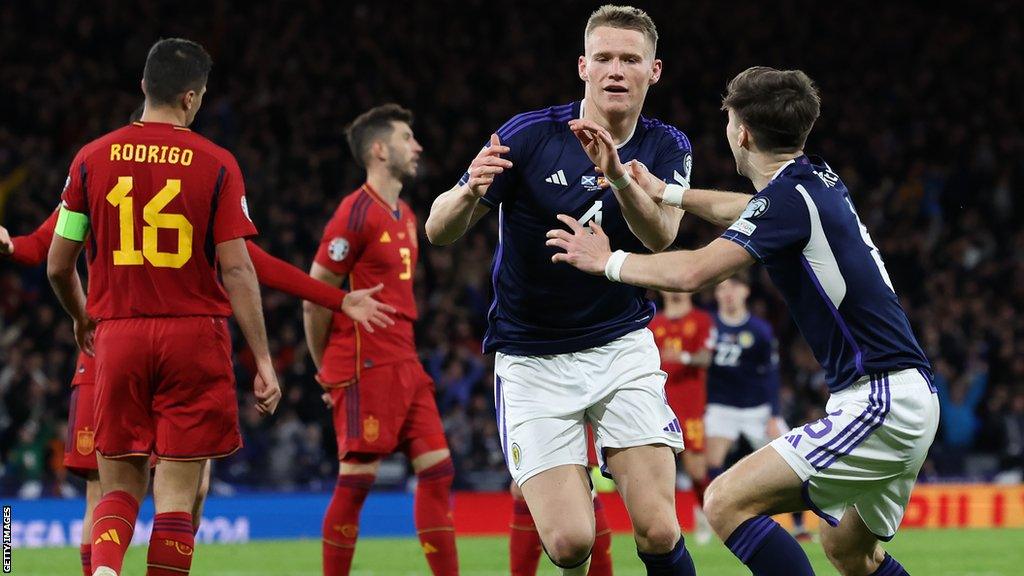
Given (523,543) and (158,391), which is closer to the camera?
(158,391)

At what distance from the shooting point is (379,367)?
A: 8.34m

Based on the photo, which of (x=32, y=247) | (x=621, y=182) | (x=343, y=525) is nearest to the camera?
(x=621, y=182)

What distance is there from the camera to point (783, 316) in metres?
19.9

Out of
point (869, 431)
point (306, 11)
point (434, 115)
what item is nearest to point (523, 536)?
point (869, 431)

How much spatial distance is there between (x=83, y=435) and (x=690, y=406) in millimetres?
7572

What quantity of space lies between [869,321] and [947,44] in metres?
21.5

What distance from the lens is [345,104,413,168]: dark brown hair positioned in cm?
882

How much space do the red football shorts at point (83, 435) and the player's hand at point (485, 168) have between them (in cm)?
291

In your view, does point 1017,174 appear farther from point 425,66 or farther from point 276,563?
point 276,563

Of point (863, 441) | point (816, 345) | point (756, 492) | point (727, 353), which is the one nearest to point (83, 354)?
point (756, 492)

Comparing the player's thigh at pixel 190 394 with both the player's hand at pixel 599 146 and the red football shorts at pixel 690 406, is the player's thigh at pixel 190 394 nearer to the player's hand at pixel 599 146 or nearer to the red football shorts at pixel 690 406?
the player's hand at pixel 599 146

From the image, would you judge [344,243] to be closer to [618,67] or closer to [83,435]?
[83,435]

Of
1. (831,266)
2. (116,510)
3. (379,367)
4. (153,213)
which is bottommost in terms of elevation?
(116,510)

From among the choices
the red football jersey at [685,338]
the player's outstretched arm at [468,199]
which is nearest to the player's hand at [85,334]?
the player's outstretched arm at [468,199]
